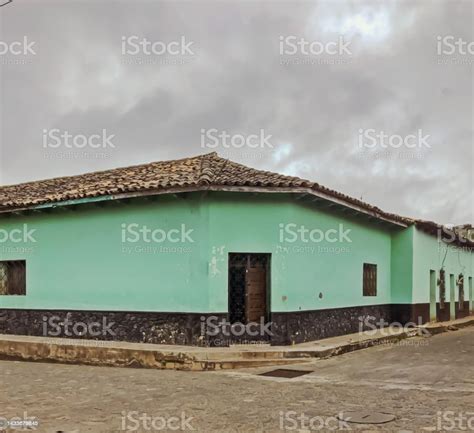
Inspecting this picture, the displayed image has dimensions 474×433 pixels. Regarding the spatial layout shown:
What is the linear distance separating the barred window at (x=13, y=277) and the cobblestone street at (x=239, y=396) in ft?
10.9

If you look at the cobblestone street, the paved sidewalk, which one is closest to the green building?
the paved sidewalk

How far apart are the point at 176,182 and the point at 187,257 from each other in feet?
5.42

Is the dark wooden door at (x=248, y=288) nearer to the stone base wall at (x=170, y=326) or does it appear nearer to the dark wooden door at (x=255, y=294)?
the dark wooden door at (x=255, y=294)

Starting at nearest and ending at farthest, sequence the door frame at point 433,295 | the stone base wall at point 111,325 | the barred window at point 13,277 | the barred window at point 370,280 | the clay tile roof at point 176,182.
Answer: the clay tile roof at point 176,182
the stone base wall at point 111,325
the barred window at point 13,277
the barred window at point 370,280
the door frame at point 433,295

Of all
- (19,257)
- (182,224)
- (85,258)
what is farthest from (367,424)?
(19,257)

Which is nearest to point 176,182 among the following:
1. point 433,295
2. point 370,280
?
point 370,280

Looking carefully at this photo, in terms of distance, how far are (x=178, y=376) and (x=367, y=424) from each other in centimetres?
456

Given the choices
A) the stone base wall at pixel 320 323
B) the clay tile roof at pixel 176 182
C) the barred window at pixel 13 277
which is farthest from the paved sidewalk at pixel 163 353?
the clay tile roof at pixel 176 182

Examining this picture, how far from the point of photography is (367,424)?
21.9 feet

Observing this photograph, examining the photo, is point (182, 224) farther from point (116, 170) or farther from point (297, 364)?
point (116, 170)

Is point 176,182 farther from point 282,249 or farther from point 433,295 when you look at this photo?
point 433,295

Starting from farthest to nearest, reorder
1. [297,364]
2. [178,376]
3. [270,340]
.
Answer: [270,340], [297,364], [178,376]

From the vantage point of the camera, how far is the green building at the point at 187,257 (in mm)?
12555

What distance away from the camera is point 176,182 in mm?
12289
